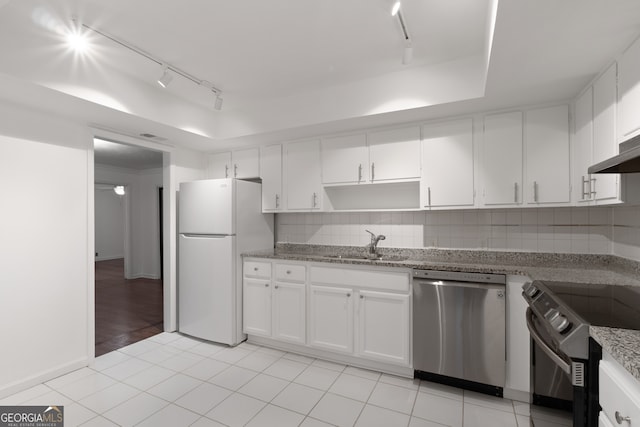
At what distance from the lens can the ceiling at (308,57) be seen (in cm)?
162

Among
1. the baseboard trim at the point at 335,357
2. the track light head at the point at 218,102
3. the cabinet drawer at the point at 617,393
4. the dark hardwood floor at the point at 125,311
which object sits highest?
the track light head at the point at 218,102

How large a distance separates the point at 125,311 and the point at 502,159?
4947 mm

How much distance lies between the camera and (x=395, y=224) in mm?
3098

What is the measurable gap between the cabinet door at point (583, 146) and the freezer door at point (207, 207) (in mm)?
2896

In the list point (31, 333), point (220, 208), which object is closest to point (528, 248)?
point (220, 208)

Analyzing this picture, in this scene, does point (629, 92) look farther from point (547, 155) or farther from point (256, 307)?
point (256, 307)

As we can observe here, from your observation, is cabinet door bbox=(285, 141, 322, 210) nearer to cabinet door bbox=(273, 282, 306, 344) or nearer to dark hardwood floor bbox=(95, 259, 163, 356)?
cabinet door bbox=(273, 282, 306, 344)

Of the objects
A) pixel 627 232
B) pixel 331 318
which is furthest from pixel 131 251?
pixel 627 232

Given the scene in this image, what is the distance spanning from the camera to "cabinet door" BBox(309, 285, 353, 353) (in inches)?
107

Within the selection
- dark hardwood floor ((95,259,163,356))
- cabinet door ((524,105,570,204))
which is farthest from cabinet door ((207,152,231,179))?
cabinet door ((524,105,570,204))

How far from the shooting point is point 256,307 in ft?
10.4

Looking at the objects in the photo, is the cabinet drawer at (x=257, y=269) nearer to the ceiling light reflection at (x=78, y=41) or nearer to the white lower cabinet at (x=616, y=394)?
the ceiling light reflection at (x=78, y=41)

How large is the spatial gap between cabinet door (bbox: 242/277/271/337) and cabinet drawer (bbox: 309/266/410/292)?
0.59 meters

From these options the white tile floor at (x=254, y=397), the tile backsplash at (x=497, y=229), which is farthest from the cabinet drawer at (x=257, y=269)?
the white tile floor at (x=254, y=397)
